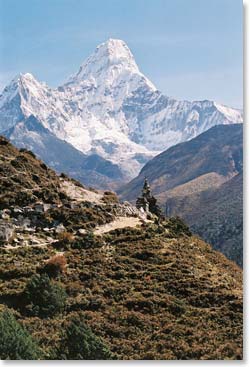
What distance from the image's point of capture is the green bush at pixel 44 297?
15352mm

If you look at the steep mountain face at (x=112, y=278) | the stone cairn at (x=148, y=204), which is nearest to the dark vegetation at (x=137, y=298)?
the steep mountain face at (x=112, y=278)

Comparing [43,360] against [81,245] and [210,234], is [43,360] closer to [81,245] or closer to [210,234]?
[81,245]

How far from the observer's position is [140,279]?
17984 mm

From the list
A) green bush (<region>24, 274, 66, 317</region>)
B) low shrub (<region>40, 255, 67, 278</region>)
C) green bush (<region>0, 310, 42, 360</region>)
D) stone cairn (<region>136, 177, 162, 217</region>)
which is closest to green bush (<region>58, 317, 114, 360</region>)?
green bush (<region>0, 310, 42, 360</region>)

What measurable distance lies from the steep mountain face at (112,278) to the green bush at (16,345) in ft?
0.24

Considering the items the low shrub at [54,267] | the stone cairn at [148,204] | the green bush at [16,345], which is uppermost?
the stone cairn at [148,204]

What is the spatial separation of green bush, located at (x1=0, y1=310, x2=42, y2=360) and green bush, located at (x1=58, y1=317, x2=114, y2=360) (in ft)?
2.03

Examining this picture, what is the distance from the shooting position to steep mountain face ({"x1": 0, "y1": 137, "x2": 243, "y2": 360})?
13766mm

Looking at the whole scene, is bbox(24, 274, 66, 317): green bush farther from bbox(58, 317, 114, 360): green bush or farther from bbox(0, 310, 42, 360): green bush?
bbox(0, 310, 42, 360): green bush

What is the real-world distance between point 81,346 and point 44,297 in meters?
3.15

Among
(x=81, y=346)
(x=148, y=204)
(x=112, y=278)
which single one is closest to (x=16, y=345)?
(x=81, y=346)

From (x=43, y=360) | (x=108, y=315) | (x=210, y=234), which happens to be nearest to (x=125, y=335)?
(x=108, y=315)

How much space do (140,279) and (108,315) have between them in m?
3.03

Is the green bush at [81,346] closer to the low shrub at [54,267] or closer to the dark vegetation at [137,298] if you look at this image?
the dark vegetation at [137,298]
